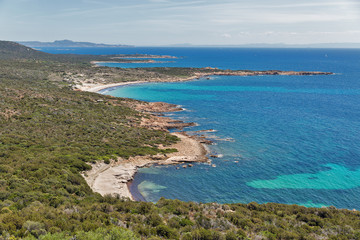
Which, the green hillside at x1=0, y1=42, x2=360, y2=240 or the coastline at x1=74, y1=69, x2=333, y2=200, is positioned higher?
the green hillside at x1=0, y1=42, x2=360, y2=240

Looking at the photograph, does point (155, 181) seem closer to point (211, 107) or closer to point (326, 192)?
point (326, 192)

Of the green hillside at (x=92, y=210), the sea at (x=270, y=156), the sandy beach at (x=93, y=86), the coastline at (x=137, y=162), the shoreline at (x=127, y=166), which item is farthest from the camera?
the sandy beach at (x=93, y=86)

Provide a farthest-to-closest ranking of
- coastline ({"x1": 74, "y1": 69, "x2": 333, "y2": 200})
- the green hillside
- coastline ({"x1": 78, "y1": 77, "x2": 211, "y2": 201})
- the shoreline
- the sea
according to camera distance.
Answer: the sea < coastline ({"x1": 74, "y1": 69, "x2": 333, "y2": 200}) < coastline ({"x1": 78, "y1": 77, "x2": 211, "y2": 201}) < the shoreline < the green hillside

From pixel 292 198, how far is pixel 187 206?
47.4ft

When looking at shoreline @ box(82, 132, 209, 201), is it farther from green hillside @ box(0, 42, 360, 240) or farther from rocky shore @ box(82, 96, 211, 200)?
green hillside @ box(0, 42, 360, 240)

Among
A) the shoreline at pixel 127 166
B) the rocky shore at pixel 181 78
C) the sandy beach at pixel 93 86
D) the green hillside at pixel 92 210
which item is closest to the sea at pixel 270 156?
the shoreline at pixel 127 166

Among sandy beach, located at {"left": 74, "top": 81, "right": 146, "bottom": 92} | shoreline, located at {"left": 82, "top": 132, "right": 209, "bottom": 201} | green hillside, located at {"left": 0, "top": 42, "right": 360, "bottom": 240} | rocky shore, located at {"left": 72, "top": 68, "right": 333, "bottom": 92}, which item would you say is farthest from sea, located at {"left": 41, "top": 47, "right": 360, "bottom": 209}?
rocky shore, located at {"left": 72, "top": 68, "right": 333, "bottom": 92}

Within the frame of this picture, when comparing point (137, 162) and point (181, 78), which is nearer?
point (137, 162)

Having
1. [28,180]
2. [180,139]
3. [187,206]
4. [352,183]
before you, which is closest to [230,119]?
[180,139]

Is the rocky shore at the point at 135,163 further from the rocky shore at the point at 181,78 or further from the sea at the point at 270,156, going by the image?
the rocky shore at the point at 181,78

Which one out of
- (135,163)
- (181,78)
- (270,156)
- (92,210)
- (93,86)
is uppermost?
(181,78)

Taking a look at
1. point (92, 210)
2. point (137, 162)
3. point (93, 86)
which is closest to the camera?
point (92, 210)

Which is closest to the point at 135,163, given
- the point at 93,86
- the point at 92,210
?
the point at 92,210

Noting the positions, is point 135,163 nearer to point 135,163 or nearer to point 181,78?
point 135,163
